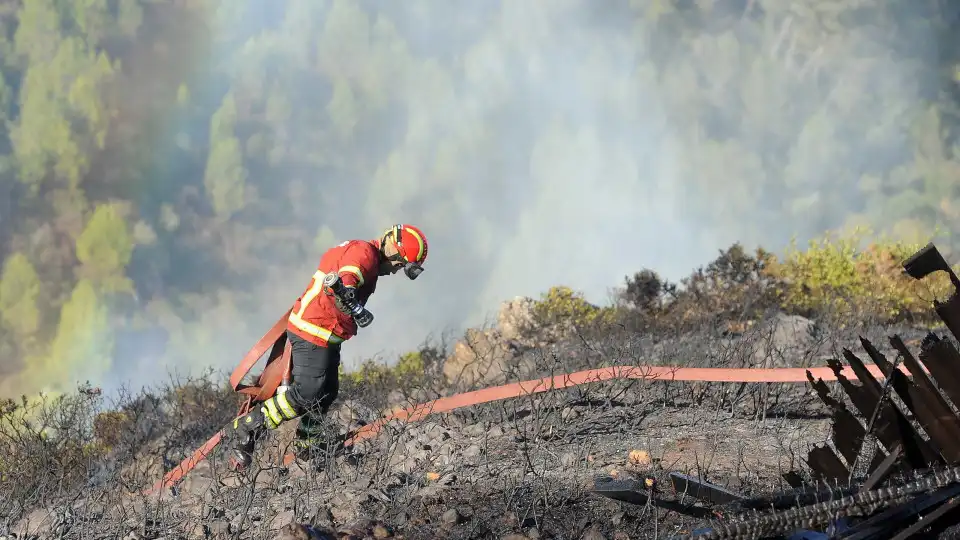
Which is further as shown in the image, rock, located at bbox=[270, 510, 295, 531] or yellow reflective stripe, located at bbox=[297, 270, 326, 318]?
yellow reflective stripe, located at bbox=[297, 270, 326, 318]

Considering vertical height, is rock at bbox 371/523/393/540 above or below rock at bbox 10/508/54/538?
below

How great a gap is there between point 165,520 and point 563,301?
8.68 metres

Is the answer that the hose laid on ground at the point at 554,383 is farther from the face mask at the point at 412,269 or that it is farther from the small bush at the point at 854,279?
the small bush at the point at 854,279

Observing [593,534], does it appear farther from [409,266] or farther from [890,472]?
[409,266]

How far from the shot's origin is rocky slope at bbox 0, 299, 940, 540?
332 cm

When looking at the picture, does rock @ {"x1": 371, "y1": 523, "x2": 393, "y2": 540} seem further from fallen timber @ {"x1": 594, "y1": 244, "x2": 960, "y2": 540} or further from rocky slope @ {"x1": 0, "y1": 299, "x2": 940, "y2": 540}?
fallen timber @ {"x1": 594, "y1": 244, "x2": 960, "y2": 540}

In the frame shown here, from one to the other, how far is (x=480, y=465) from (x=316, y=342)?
1.63 m

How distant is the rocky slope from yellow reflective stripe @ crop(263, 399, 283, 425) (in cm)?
27

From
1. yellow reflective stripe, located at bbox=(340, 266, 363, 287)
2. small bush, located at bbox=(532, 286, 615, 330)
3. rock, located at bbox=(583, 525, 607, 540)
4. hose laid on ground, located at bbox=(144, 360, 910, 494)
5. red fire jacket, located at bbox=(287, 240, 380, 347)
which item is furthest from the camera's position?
small bush, located at bbox=(532, 286, 615, 330)

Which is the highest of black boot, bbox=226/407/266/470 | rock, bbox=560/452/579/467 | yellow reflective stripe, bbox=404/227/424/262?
yellow reflective stripe, bbox=404/227/424/262

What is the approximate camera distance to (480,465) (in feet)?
14.1

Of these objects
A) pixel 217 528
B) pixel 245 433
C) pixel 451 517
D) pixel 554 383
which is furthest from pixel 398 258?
pixel 451 517

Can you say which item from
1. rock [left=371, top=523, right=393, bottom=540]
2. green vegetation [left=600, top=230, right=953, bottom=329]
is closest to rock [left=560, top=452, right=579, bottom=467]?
rock [left=371, top=523, right=393, bottom=540]

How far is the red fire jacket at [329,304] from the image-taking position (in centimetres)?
541
